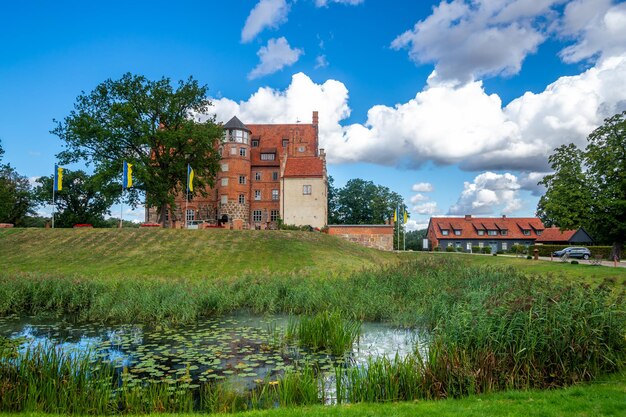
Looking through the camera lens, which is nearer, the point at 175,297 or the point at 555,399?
the point at 555,399

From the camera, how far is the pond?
8.89m

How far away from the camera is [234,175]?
53781 millimetres

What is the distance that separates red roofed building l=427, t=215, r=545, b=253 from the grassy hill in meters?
44.0

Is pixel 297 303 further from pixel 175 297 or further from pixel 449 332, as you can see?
pixel 449 332

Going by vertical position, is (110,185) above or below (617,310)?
above

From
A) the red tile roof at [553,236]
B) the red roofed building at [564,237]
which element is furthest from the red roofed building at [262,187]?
A: the red tile roof at [553,236]

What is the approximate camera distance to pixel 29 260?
1096 inches

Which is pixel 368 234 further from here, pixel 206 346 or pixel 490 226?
pixel 206 346

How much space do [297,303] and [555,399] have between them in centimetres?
961

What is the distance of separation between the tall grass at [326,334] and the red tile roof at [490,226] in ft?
231

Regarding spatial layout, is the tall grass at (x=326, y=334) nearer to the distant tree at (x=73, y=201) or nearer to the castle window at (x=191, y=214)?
the castle window at (x=191, y=214)

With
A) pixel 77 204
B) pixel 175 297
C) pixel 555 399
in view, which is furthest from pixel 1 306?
pixel 77 204

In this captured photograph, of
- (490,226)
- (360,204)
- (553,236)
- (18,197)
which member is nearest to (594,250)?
(553,236)

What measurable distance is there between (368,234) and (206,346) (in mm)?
39493
